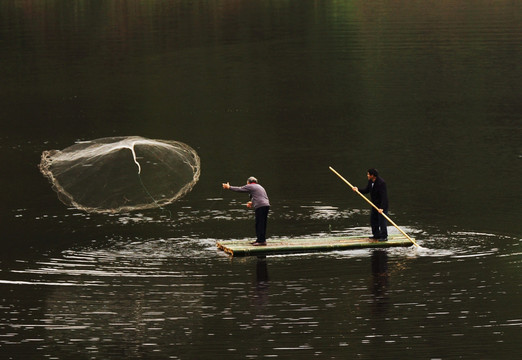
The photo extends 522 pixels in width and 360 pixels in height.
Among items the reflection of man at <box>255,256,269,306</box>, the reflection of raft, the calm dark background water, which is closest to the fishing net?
the calm dark background water

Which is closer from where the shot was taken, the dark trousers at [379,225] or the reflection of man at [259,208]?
the reflection of man at [259,208]

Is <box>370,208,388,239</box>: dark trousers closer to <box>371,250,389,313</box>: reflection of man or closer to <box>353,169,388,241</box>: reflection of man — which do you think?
<box>353,169,388,241</box>: reflection of man

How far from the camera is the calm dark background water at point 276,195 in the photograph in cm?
2702

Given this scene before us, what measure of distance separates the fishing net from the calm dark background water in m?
1.18

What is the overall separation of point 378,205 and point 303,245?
107 inches

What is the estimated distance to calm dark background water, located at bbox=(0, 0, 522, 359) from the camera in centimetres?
2702

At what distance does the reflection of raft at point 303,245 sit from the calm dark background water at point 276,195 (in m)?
0.36

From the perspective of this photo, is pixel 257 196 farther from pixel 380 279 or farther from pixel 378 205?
pixel 380 279

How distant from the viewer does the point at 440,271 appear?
31.5 metres

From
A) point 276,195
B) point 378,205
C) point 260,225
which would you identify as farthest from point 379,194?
point 276,195

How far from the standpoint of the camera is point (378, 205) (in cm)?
3512

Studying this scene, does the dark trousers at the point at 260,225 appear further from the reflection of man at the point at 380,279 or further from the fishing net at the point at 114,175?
the reflection of man at the point at 380,279

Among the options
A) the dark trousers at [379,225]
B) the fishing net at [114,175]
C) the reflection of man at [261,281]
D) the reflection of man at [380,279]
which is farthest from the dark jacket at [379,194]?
the fishing net at [114,175]

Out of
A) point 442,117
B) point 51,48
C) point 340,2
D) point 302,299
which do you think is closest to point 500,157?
point 442,117
